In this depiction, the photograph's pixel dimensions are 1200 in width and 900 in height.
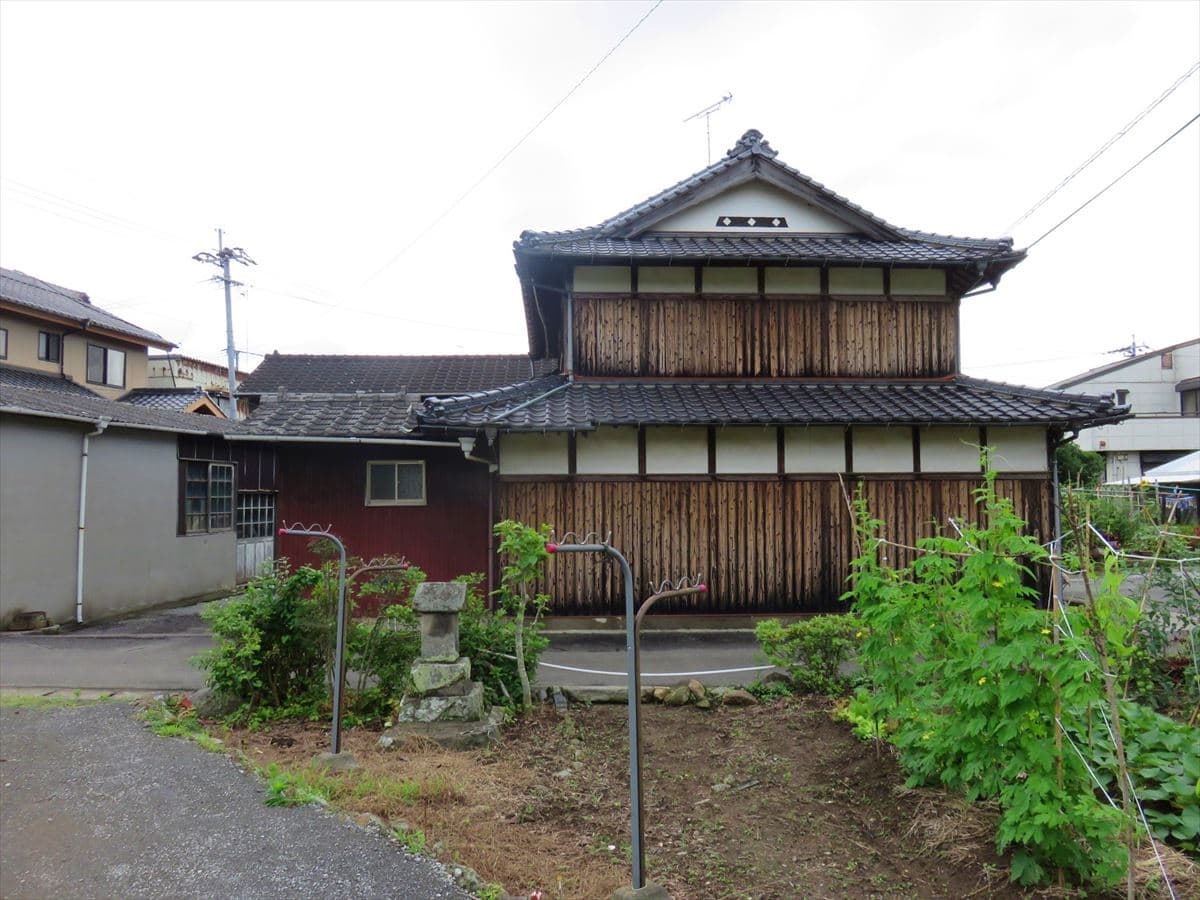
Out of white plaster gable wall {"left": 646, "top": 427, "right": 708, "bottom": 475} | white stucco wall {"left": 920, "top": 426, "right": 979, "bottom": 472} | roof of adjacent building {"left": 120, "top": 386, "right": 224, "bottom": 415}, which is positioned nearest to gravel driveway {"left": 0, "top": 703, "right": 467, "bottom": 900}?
white plaster gable wall {"left": 646, "top": 427, "right": 708, "bottom": 475}

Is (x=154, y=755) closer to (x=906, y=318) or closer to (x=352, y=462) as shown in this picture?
(x=352, y=462)

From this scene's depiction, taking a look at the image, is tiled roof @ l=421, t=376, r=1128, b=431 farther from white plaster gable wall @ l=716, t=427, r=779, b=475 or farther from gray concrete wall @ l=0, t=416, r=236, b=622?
gray concrete wall @ l=0, t=416, r=236, b=622

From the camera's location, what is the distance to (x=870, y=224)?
1050cm

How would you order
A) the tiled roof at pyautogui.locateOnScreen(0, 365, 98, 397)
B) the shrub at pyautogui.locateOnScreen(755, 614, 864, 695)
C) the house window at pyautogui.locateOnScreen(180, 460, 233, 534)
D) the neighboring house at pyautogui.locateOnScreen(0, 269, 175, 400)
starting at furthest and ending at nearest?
the neighboring house at pyautogui.locateOnScreen(0, 269, 175, 400)
the tiled roof at pyautogui.locateOnScreen(0, 365, 98, 397)
the house window at pyautogui.locateOnScreen(180, 460, 233, 534)
the shrub at pyautogui.locateOnScreen(755, 614, 864, 695)

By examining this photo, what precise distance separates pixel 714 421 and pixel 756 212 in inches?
167

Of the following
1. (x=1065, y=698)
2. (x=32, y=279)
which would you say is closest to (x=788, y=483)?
(x=1065, y=698)

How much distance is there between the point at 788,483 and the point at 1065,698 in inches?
258

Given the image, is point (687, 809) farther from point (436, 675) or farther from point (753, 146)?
point (753, 146)

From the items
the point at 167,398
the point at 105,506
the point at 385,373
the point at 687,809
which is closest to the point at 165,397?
the point at 167,398

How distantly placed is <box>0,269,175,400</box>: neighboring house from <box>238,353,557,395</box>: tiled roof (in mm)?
4238

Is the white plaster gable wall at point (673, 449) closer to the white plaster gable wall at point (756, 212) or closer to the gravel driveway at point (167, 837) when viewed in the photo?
the white plaster gable wall at point (756, 212)

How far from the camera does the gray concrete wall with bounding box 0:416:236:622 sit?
969 centimetres

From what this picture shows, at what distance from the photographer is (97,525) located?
440 inches

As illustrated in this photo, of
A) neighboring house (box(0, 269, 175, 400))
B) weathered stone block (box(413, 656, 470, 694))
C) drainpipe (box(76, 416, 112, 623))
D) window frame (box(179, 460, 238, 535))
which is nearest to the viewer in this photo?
weathered stone block (box(413, 656, 470, 694))
